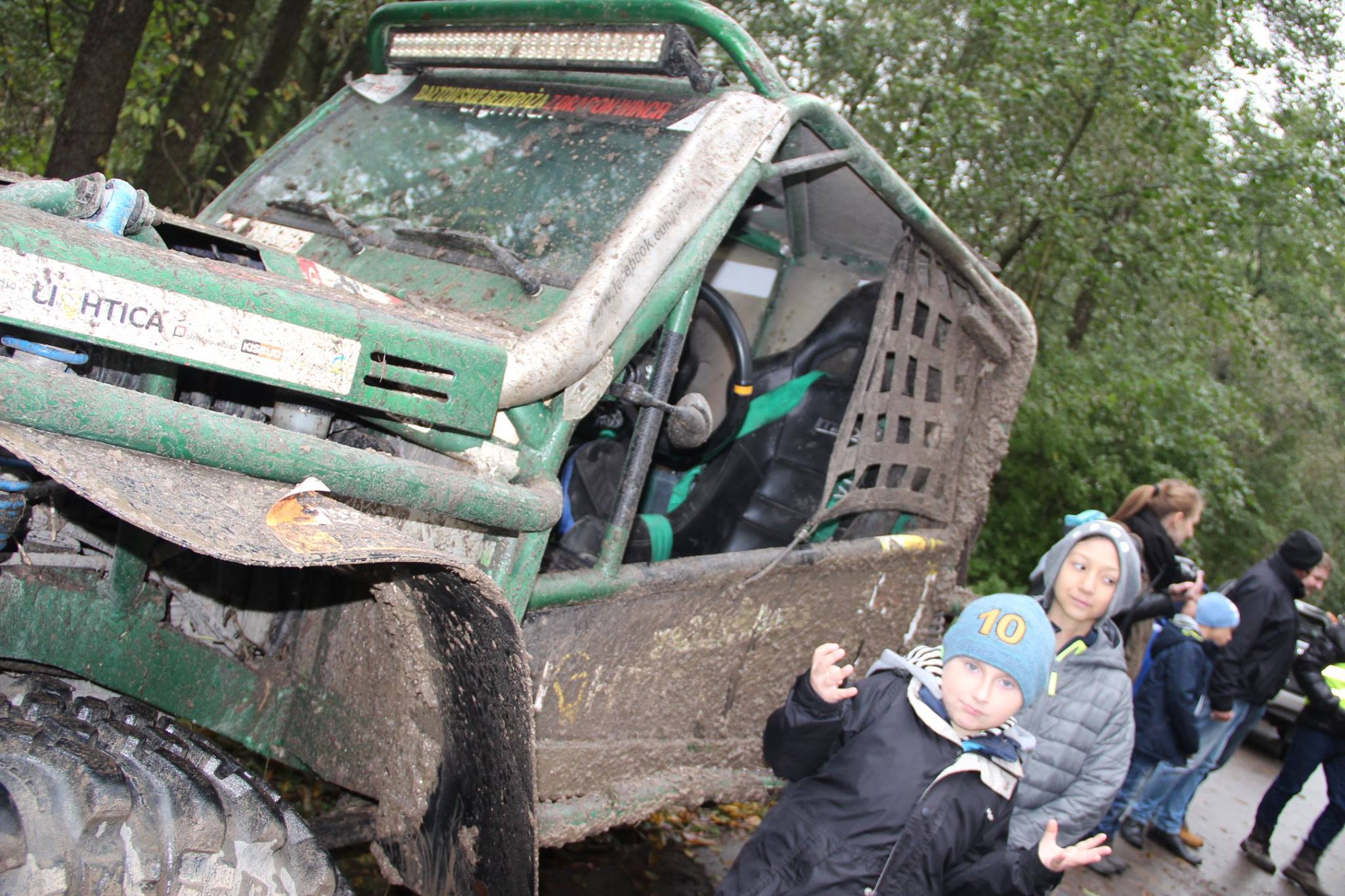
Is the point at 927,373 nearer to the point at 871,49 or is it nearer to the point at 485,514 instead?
the point at 485,514

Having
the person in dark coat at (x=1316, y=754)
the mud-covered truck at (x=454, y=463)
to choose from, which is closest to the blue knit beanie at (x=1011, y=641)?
the mud-covered truck at (x=454, y=463)

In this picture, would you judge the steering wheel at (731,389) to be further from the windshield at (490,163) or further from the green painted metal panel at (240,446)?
the green painted metal panel at (240,446)

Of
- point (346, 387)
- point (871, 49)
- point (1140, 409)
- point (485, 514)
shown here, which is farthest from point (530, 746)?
point (1140, 409)

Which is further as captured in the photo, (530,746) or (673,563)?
(673,563)

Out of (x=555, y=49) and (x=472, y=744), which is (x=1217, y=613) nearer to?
(x=555, y=49)

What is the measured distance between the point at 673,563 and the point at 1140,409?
865 cm

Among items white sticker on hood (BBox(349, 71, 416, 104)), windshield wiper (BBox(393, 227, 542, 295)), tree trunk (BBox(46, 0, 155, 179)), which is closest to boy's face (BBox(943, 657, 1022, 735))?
windshield wiper (BBox(393, 227, 542, 295))

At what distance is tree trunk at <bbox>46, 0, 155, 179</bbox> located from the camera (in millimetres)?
5422

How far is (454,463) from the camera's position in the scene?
6.10 ft

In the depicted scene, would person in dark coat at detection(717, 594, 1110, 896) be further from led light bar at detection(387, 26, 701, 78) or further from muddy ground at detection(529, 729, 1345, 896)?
led light bar at detection(387, 26, 701, 78)

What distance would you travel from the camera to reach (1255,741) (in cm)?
778

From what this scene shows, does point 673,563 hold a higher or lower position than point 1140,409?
lower

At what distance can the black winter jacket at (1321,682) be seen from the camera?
Result: 15.7 feet

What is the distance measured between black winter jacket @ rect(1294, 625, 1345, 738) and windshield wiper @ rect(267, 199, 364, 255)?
4.60 m
